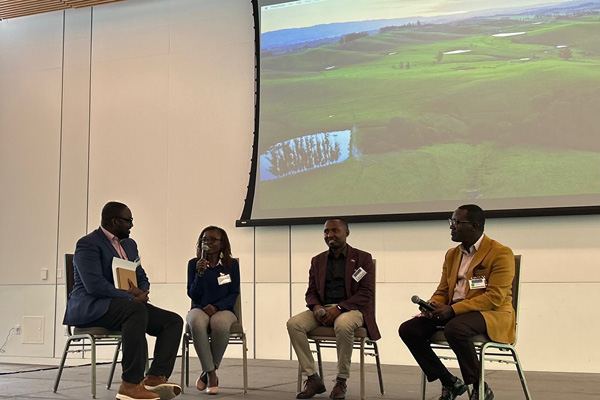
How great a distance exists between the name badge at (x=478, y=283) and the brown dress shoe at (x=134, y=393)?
1704 millimetres

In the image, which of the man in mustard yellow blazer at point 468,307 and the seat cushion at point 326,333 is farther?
the seat cushion at point 326,333

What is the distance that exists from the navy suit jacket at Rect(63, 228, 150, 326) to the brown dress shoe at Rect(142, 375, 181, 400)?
0.44 m

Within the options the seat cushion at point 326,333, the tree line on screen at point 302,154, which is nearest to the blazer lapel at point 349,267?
the seat cushion at point 326,333

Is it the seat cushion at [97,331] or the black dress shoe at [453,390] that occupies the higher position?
the seat cushion at [97,331]

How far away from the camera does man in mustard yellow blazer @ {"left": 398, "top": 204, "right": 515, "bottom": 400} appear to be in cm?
344

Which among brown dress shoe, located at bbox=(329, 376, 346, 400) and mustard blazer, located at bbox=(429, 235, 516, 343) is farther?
brown dress shoe, located at bbox=(329, 376, 346, 400)

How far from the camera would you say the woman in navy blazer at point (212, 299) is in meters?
4.25

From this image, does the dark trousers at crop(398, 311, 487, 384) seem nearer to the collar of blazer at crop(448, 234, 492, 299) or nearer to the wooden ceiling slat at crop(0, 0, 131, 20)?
the collar of blazer at crop(448, 234, 492, 299)

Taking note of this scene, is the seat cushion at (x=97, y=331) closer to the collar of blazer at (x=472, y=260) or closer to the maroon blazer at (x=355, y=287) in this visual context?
the maroon blazer at (x=355, y=287)

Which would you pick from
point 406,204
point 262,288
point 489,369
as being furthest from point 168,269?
point 489,369

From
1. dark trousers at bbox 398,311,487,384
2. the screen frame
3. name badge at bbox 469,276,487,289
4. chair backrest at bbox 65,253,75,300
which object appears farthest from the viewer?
the screen frame

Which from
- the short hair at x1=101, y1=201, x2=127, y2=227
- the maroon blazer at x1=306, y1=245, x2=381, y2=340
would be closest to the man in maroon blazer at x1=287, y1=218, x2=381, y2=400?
the maroon blazer at x1=306, y1=245, x2=381, y2=340

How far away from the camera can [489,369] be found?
5.61m

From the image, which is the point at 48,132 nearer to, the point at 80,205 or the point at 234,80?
the point at 80,205
